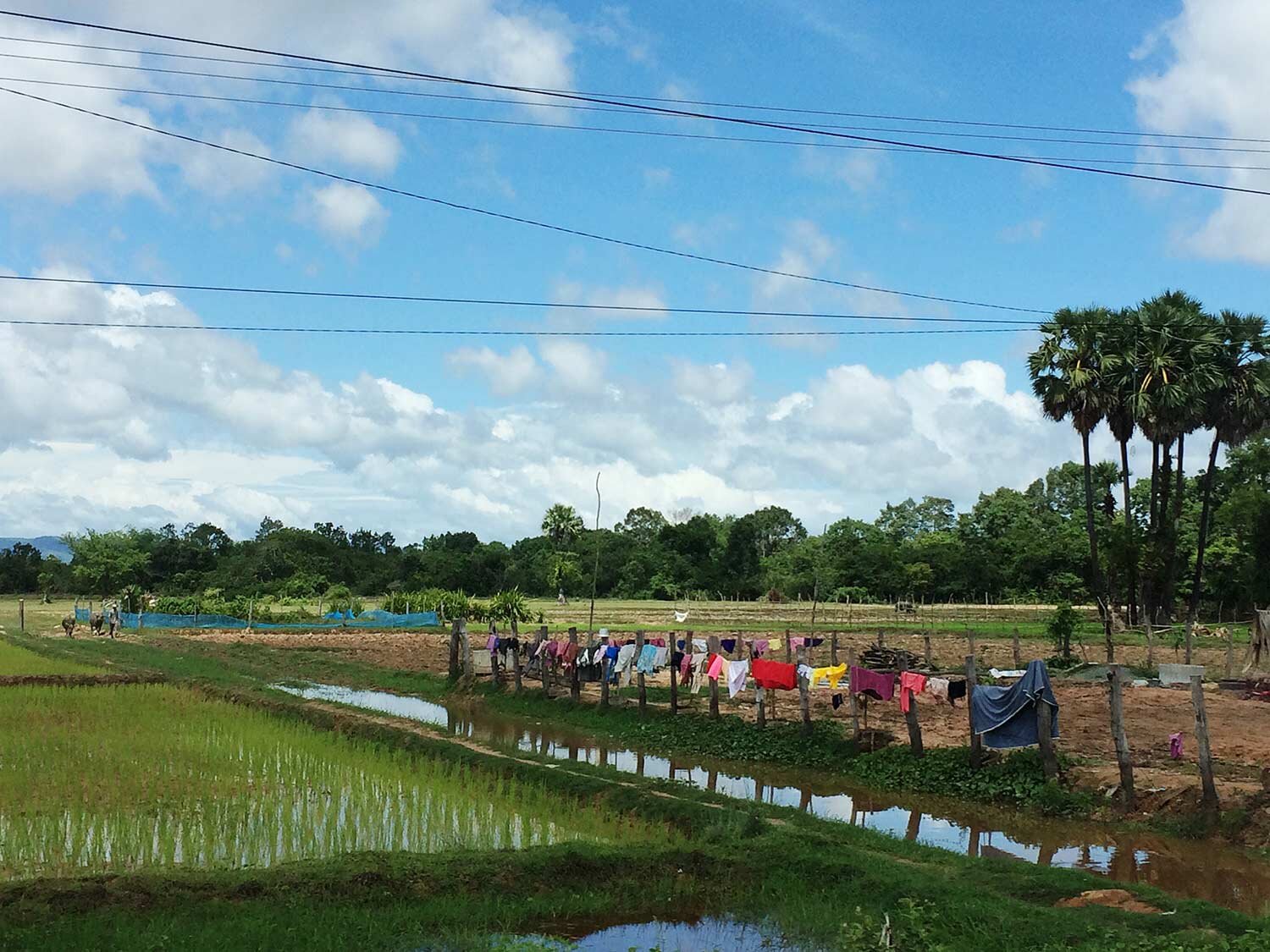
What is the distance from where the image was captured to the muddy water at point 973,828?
39.8 feet

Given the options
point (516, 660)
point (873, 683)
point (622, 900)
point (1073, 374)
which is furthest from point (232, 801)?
point (1073, 374)

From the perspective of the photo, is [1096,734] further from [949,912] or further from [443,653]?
[443,653]

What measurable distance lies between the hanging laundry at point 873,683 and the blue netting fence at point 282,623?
3811 cm

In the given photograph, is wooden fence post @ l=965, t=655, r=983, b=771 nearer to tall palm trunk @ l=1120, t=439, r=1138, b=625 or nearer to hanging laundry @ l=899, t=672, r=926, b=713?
hanging laundry @ l=899, t=672, r=926, b=713

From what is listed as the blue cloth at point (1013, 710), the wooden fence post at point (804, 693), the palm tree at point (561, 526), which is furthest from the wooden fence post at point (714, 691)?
the palm tree at point (561, 526)

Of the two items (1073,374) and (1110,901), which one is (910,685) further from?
(1073,374)

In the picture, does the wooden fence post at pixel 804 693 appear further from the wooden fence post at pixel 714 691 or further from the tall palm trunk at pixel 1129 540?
the tall palm trunk at pixel 1129 540

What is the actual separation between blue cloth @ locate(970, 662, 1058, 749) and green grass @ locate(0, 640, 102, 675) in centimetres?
2394

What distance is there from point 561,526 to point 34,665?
73.8 metres

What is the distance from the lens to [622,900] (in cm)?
1059

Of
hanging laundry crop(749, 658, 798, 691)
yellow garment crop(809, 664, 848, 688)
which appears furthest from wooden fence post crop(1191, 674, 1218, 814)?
hanging laundry crop(749, 658, 798, 691)

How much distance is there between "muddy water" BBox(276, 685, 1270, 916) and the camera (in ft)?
39.8

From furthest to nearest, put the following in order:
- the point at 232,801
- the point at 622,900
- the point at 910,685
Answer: the point at 910,685, the point at 232,801, the point at 622,900

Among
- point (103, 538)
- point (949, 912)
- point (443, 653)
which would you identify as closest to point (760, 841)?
point (949, 912)
